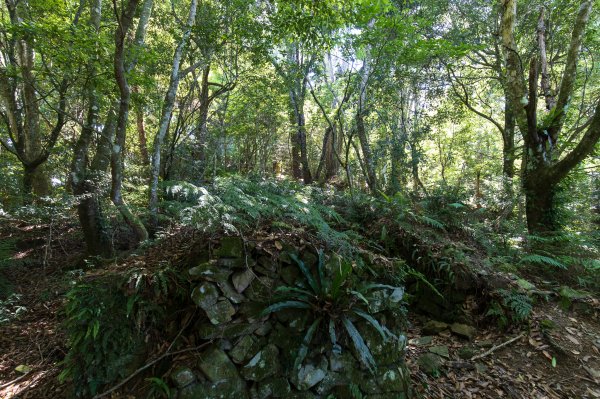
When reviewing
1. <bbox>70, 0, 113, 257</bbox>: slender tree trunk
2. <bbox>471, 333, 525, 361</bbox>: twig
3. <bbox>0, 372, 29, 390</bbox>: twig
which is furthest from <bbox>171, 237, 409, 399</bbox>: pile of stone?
<bbox>70, 0, 113, 257</bbox>: slender tree trunk

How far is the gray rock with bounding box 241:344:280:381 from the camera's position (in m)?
2.68

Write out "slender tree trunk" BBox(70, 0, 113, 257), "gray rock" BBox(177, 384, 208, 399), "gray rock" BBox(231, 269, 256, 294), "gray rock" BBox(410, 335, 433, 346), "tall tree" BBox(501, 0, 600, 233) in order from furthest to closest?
"tall tree" BBox(501, 0, 600, 233), "slender tree trunk" BBox(70, 0, 113, 257), "gray rock" BBox(410, 335, 433, 346), "gray rock" BBox(231, 269, 256, 294), "gray rock" BBox(177, 384, 208, 399)

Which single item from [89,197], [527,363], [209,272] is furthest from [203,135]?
[527,363]

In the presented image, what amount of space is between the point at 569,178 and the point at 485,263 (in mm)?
3285

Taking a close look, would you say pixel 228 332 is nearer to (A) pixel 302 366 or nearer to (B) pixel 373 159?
(A) pixel 302 366

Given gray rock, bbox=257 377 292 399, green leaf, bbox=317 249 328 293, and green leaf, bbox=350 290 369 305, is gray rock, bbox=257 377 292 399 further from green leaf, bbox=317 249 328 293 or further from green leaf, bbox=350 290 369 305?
green leaf, bbox=350 290 369 305

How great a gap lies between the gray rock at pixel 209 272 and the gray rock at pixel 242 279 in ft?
0.29

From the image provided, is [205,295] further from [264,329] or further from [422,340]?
[422,340]

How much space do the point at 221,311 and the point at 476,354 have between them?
3257 mm

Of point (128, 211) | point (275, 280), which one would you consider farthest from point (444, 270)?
point (128, 211)

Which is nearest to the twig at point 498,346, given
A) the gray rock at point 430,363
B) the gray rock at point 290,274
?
the gray rock at point 430,363

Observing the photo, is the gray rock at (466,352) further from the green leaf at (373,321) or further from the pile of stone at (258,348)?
the green leaf at (373,321)

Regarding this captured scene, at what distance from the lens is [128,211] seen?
464 cm

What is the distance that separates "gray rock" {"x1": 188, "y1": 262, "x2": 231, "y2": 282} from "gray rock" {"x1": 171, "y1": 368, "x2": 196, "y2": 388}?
79cm
